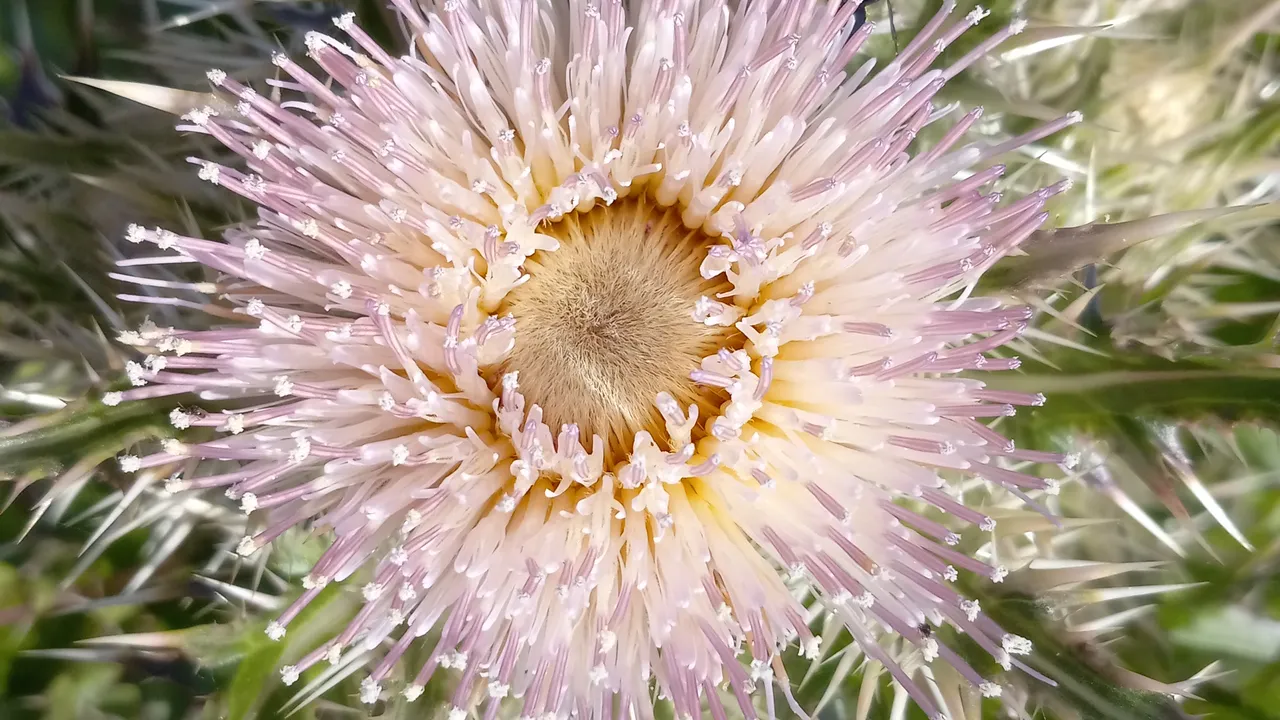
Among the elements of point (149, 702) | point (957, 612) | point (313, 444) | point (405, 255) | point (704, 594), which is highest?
point (957, 612)

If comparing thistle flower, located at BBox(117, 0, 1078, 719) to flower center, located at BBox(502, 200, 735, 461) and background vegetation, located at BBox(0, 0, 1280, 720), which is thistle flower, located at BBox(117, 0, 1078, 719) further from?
background vegetation, located at BBox(0, 0, 1280, 720)

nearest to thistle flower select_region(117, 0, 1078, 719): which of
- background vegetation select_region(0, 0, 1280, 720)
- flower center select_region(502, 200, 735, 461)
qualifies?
flower center select_region(502, 200, 735, 461)

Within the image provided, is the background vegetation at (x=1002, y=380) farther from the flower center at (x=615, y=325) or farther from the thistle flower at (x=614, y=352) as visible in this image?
the flower center at (x=615, y=325)

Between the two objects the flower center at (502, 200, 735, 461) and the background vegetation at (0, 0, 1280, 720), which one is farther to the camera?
the background vegetation at (0, 0, 1280, 720)

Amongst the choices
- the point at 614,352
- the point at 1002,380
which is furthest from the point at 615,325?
the point at 1002,380

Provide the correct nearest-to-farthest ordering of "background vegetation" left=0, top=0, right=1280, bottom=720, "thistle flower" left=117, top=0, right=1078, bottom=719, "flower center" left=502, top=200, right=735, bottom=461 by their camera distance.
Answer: "thistle flower" left=117, top=0, right=1078, bottom=719, "flower center" left=502, top=200, right=735, bottom=461, "background vegetation" left=0, top=0, right=1280, bottom=720


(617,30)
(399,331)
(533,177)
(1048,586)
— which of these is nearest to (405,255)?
(399,331)

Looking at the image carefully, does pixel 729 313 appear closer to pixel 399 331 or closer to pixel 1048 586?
pixel 399 331

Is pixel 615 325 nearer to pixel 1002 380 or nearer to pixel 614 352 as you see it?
pixel 614 352
